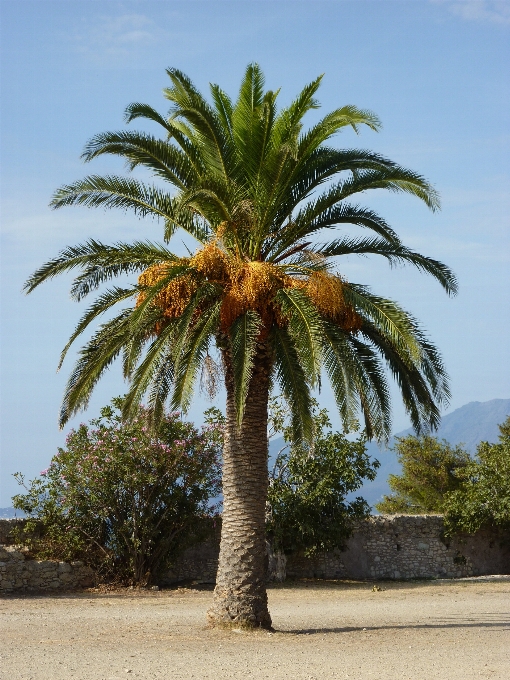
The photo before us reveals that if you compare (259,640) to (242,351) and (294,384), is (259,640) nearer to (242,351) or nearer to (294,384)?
(294,384)

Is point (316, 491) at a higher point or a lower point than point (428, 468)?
lower

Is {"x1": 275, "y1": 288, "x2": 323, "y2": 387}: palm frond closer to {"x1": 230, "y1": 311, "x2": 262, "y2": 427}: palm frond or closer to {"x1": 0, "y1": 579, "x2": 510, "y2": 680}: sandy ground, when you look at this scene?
{"x1": 230, "y1": 311, "x2": 262, "y2": 427}: palm frond

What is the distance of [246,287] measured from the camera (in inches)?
412

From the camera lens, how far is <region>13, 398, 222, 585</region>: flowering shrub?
1742 centimetres

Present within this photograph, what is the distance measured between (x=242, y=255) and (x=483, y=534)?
15.5 meters

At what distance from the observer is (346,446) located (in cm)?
1998

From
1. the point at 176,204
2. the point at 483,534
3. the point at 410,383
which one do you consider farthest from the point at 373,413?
the point at 483,534

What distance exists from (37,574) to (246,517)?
7.86 m

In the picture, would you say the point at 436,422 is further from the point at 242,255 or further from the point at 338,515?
the point at 338,515

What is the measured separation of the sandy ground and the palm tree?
1139 millimetres

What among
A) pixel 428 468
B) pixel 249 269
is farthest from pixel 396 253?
pixel 428 468

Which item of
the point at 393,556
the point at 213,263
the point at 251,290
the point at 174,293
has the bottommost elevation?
the point at 393,556

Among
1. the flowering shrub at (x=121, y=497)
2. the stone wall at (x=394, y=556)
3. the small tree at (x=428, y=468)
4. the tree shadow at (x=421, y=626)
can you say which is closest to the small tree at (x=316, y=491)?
the stone wall at (x=394, y=556)

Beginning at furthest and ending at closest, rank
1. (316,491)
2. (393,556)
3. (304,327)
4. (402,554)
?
(402,554)
(393,556)
(316,491)
(304,327)
